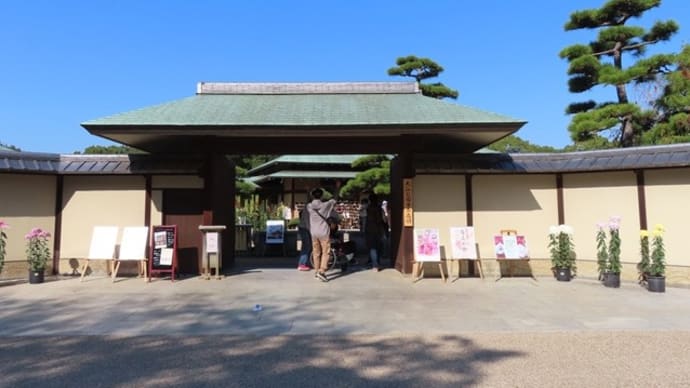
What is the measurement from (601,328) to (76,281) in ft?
30.4

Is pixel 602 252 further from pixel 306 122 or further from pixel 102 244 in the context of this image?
pixel 102 244

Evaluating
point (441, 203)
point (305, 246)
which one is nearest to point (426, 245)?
point (441, 203)

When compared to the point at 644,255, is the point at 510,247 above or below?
above

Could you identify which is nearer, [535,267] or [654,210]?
A: [654,210]

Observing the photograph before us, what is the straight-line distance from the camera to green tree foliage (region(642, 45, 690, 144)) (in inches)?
522

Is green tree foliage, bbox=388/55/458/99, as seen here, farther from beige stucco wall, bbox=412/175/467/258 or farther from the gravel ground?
the gravel ground

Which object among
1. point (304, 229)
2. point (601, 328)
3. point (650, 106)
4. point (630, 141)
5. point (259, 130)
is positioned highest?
point (650, 106)

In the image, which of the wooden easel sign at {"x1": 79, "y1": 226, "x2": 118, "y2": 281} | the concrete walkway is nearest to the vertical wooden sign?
the concrete walkway

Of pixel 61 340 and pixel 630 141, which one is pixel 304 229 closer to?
pixel 61 340

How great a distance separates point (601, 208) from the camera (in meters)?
9.16

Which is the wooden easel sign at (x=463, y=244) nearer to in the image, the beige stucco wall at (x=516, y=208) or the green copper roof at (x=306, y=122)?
the beige stucco wall at (x=516, y=208)

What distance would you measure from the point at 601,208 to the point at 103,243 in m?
10.3

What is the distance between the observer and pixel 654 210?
8594mm

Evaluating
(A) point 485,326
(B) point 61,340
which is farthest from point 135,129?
(A) point 485,326
